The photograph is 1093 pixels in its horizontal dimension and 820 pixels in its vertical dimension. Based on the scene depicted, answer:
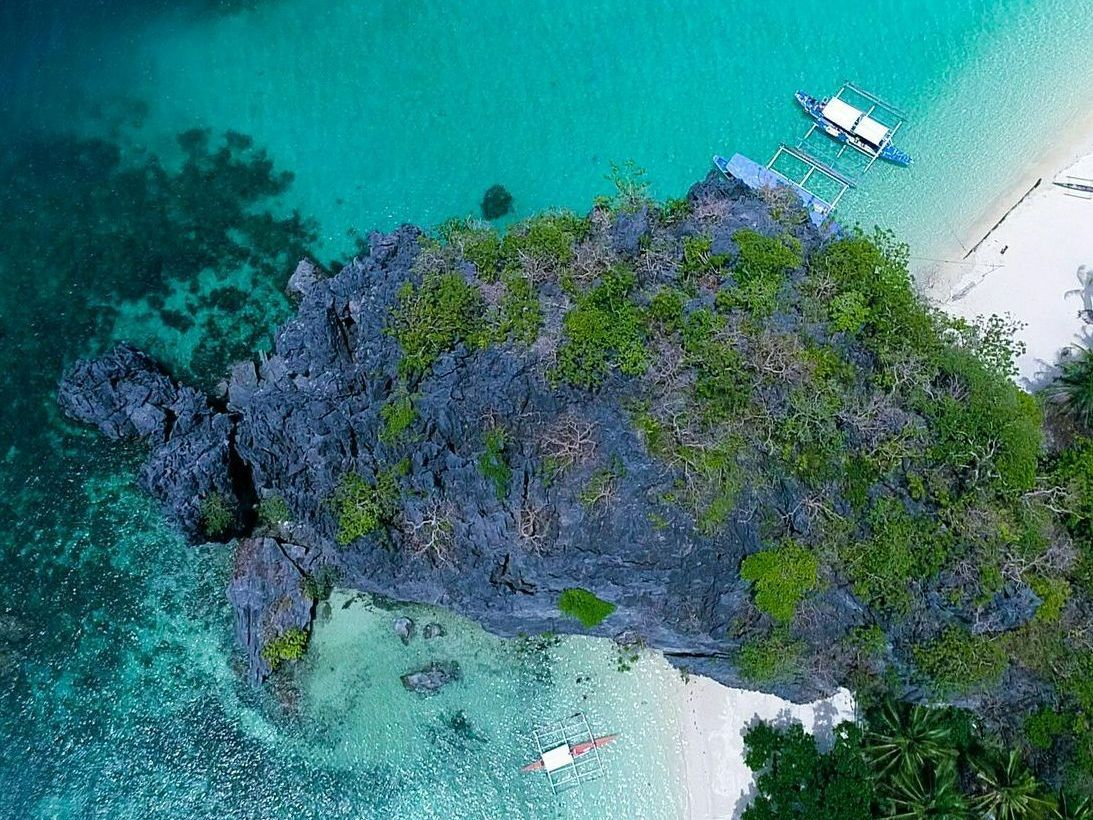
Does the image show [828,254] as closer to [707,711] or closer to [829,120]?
[829,120]

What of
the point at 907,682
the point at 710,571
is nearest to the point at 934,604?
the point at 907,682

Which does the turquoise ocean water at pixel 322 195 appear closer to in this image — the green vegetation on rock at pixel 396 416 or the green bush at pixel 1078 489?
the green vegetation on rock at pixel 396 416

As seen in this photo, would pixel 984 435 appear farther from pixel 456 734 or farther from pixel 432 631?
pixel 456 734

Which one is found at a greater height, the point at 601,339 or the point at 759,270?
the point at 759,270

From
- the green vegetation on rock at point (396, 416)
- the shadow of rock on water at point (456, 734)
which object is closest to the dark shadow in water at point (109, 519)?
the shadow of rock on water at point (456, 734)

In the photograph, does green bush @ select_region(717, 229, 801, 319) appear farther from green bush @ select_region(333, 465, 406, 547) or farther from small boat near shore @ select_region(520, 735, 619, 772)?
small boat near shore @ select_region(520, 735, 619, 772)

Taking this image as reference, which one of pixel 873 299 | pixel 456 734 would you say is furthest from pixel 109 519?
pixel 873 299
